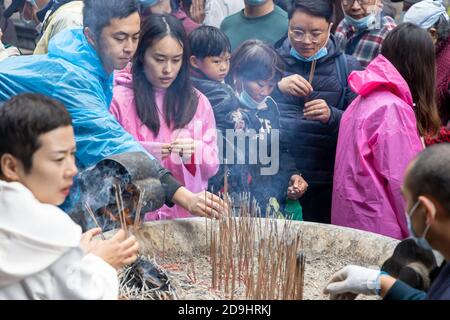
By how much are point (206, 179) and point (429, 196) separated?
2.12 m

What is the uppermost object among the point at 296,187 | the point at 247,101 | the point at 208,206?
the point at 247,101

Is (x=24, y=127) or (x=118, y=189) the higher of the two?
(x=24, y=127)

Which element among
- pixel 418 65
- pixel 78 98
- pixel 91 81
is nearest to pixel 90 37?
pixel 91 81

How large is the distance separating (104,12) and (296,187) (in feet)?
4.79

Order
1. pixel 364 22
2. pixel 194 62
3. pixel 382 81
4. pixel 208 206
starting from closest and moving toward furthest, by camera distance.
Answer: pixel 208 206, pixel 382 81, pixel 194 62, pixel 364 22

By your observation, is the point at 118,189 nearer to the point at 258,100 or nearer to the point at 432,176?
the point at 432,176

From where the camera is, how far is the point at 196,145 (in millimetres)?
4344

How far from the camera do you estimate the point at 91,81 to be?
12.9ft

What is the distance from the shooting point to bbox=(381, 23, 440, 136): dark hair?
450cm

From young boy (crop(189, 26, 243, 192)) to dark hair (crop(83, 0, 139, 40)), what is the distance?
0.82 meters

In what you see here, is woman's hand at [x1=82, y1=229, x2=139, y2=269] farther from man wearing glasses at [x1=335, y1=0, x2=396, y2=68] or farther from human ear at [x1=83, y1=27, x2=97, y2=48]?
man wearing glasses at [x1=335, y1=0, x2=396, y2=68]

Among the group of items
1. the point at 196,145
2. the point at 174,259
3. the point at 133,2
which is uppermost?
the point at 133,2

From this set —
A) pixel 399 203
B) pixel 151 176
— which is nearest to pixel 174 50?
pixel 151 176

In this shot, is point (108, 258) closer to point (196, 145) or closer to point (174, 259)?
point (174, 259)
